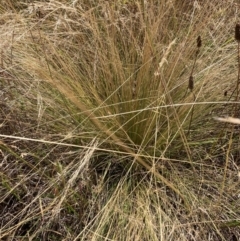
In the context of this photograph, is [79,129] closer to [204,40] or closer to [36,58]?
[36,58]

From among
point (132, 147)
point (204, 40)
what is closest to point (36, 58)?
point (132, 147)

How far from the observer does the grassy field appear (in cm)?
130

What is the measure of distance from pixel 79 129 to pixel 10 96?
0.93 feet

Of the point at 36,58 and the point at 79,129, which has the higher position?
the point at 36,58

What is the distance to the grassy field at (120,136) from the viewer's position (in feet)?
4.28

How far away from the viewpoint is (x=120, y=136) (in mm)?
1450

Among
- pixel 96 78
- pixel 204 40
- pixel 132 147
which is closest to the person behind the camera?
pixel 132 147

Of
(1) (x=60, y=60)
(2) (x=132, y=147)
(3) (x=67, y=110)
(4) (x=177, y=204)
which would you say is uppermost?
(1) (x=60, y=60)

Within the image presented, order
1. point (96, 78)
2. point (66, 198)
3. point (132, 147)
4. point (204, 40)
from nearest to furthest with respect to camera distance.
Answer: point (66, 198), point (132, 147), point (96, 78), point (204, 40)

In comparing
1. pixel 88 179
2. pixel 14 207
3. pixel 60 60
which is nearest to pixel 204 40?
pixel 60 60

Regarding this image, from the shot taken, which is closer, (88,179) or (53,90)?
(88,179)

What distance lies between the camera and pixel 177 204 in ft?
4.50

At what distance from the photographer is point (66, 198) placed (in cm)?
134

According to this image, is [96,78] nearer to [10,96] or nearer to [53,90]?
[53,90]
